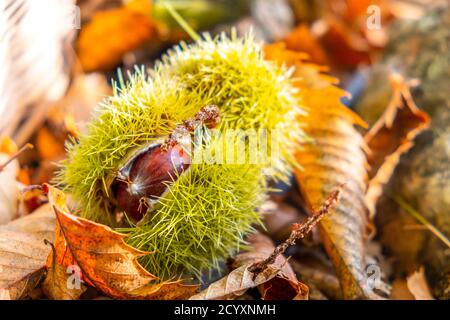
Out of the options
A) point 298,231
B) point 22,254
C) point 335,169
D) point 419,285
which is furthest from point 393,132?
point 22,254

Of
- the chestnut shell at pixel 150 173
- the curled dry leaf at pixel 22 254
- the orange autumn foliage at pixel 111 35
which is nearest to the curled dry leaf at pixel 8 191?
the curled dry leaf at pixel 22 254

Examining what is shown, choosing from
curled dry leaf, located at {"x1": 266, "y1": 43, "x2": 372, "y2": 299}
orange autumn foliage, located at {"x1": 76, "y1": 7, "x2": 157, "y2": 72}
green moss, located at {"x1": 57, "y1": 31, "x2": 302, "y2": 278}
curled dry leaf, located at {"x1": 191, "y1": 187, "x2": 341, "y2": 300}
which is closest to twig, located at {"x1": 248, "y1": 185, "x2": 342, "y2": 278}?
curled dry leaf, located at {"x1": 191, "y1": 187, "x2": 341, "y2": 300}

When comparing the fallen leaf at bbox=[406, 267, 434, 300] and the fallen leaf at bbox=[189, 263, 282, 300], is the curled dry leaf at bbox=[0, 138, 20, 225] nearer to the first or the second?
the fallen leaf at bbox=[189, 263, 282, 300]

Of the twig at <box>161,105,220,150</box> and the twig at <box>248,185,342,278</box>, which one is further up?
the twig at <box>161,105,220,150</box>

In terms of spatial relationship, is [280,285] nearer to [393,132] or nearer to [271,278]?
[271,278]

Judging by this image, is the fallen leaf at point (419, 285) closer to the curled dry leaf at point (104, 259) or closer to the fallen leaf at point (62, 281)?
the curled dry leaf at point (104, 259)
